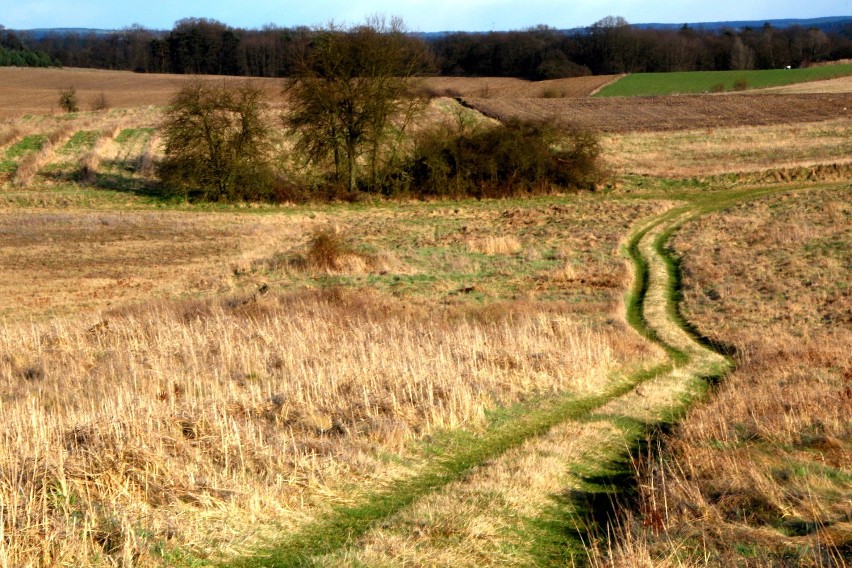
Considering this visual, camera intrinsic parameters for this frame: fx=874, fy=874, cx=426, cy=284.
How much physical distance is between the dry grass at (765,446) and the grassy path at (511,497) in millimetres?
565

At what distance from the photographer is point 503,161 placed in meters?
45.6

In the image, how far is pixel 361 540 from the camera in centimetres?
702

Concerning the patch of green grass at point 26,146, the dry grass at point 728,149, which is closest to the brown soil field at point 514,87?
the dry grass at point 728,149

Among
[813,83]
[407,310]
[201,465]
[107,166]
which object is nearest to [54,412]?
[201,465]

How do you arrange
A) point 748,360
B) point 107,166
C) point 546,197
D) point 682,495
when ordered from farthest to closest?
point 107,166
point 546,197
point 748,360
point 682,495

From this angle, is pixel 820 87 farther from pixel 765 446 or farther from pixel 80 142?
pixel 765 446

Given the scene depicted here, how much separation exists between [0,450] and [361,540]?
3575 millimetres

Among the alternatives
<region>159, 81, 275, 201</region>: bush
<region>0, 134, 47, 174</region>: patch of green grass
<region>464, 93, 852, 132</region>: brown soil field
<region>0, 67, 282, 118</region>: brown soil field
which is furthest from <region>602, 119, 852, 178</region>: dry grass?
<region>0, 134, 47, 174</region>: patch of green grass

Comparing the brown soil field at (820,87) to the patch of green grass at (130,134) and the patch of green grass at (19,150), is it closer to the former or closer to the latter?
the patch of green grass at (130,134)

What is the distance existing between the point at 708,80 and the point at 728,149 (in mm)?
45790

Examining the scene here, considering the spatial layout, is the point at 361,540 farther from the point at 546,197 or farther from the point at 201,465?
the point at 546,197

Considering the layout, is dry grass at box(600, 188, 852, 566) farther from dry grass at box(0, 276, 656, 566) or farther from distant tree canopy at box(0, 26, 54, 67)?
distant tree canopy at box(0, 26, 54, 67)

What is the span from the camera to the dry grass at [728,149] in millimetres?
47188

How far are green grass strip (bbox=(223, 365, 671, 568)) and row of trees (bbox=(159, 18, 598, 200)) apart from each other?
33.6 m
